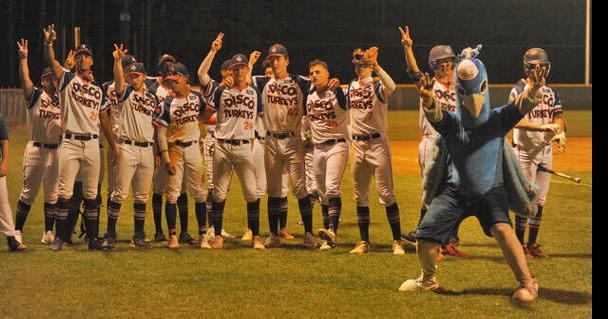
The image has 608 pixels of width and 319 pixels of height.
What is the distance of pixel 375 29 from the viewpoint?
45.1m

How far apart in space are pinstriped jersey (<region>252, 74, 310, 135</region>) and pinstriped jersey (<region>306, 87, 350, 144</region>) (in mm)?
162

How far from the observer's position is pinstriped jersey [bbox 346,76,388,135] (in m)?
9.69

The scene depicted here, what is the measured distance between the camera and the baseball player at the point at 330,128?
32.7ft

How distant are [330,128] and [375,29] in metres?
35.8

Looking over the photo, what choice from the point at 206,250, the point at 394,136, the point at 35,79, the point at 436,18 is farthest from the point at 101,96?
the point at 436,18

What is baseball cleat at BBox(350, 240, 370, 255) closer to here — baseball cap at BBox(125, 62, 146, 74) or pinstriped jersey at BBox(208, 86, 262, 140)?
pinstriped jersey at BBox(208, 86, 262, 140)

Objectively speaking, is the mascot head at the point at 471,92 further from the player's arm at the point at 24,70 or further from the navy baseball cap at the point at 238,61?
the player's arm at the point at 24,70

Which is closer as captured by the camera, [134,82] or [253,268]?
[253,268]

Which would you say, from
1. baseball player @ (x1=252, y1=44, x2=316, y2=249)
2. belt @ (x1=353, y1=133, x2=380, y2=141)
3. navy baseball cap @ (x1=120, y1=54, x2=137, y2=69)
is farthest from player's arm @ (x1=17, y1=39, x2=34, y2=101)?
belt @ (x1=353, y1=133, x2=380, y2=141)

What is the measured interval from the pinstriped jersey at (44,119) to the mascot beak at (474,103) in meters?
4.90

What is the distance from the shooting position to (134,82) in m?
9.99

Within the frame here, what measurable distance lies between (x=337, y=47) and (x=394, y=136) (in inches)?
623

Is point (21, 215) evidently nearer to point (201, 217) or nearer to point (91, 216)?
point (91, 216)

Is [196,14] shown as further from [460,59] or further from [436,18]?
[460,59]
